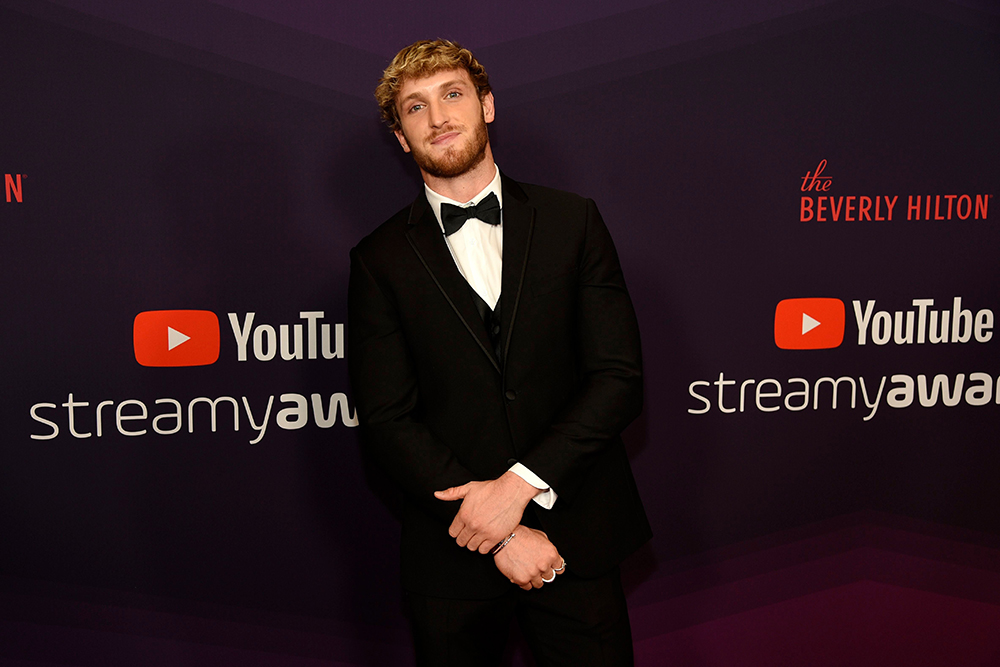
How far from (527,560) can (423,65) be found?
3.79ft

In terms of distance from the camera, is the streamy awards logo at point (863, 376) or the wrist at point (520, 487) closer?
the wrist at point (520, 487)

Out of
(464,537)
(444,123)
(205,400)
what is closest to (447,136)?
(444,123)

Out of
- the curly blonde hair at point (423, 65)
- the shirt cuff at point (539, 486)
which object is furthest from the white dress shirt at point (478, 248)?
the shirt cuff at point (539, 486)

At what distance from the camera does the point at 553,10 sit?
85.0 inches

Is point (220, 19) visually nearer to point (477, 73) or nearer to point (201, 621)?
point (477, 73)

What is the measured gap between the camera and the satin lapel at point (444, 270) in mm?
1670

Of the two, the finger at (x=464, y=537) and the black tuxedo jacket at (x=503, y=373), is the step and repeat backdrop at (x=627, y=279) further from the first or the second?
the finger at (x=464, y=537)

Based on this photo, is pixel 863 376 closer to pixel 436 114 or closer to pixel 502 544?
pixel 502 544

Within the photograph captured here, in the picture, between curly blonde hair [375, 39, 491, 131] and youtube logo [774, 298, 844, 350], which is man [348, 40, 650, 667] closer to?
curly blonde hair [375, 39, 491, 131]

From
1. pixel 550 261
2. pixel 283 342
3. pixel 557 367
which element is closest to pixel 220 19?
pixel 283 342

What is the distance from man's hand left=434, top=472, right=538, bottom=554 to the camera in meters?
1.61

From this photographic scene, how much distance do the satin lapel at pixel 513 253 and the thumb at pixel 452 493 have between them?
0.31 m

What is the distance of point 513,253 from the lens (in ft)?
5.57

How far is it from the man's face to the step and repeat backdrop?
386mm
